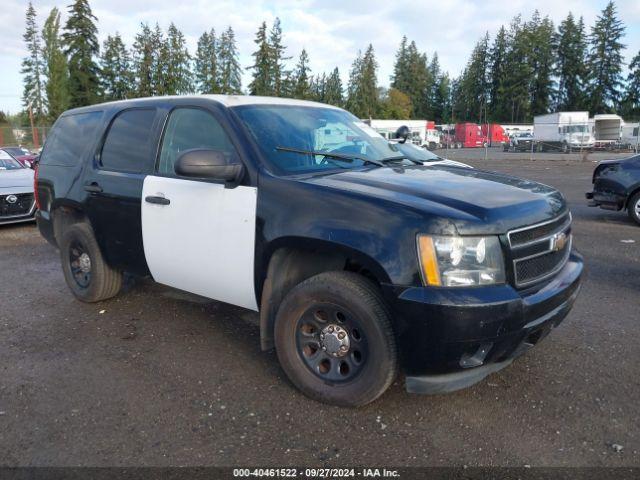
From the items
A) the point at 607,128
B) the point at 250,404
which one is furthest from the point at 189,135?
the point at 607,128

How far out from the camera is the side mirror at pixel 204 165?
10.6 feet

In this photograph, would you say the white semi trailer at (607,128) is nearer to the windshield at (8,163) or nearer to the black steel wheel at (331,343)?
the windshield at (8,163)

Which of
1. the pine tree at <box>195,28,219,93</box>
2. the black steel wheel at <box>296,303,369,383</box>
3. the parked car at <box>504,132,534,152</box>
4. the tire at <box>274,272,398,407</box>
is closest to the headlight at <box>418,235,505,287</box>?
the tire at <box>274,272,398,407</box>

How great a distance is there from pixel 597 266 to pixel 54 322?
5931 millimetres

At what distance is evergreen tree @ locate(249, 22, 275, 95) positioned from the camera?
72250 millimetres

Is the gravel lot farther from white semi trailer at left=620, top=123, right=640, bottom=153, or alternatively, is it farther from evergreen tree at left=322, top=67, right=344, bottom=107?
Answer: evergreen tree at left=322, top=67, right=344, bottom=107

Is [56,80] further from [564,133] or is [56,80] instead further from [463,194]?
[463,194]

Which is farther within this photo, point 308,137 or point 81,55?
point 81,55

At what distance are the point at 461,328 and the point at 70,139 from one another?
4.30 meters

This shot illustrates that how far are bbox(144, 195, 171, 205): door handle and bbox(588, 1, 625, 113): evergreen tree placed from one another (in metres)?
90.4

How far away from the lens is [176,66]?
71.9m

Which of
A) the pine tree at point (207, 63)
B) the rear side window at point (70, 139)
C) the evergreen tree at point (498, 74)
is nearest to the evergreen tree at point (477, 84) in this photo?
the evergreen tree at point (498, 74)

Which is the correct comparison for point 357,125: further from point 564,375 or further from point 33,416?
point 33,416

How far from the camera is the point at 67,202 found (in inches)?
196
